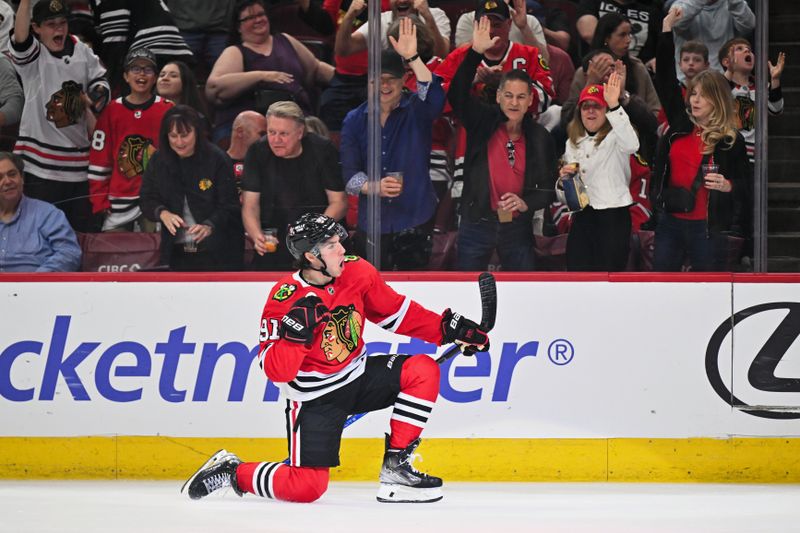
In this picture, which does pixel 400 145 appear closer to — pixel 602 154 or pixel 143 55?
pixel 602 154

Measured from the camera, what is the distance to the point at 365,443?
5.02 m

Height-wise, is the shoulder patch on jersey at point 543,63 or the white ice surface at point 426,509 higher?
the shoulder patch on jersey at point 543,63

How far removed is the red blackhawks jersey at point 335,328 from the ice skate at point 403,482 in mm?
340

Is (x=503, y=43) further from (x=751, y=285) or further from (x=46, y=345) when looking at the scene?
(x=46, y=345)

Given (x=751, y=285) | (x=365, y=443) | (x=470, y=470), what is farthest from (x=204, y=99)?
(x=751, y=285)

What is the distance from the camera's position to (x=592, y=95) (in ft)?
17.4

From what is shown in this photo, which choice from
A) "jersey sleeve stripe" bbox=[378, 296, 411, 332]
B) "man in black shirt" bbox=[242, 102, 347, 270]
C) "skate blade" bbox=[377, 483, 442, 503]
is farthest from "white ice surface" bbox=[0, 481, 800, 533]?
"man in black shirt" bbox=[242, 102, 347, 270]

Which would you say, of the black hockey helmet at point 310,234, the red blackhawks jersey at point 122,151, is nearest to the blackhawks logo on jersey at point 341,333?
the black hockey helmet at point 310,234

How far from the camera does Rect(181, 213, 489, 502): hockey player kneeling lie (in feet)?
14.0

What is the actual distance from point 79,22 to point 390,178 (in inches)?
63.7

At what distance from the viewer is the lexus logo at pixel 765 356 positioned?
16.4ft

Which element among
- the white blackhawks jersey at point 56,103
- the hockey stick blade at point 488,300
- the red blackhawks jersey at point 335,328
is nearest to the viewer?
the red blackhawks jersey at point 335,328

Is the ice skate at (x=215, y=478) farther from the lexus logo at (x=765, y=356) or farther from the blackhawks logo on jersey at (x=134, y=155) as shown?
the lexus logo at (x=765, y=356)

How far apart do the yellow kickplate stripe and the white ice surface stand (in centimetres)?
9
